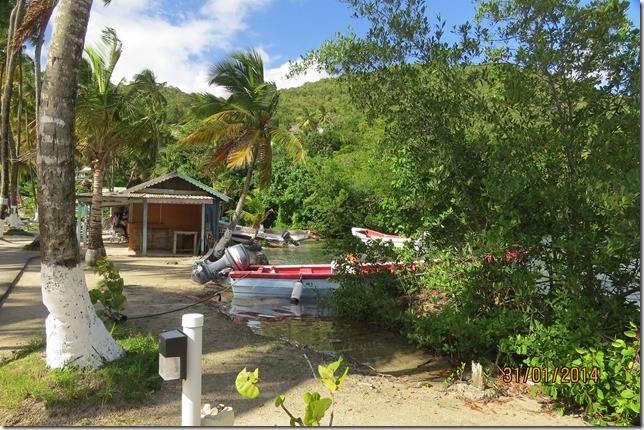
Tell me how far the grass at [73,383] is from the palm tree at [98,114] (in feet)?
28.0

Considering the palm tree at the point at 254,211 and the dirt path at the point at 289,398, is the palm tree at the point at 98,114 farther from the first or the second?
the palm tree at the point at 254,211

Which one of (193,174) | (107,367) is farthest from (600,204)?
(193,174)

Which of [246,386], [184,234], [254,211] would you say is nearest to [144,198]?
[184,234]

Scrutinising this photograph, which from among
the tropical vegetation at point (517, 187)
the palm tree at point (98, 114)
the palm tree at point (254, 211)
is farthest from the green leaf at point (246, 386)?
the palm tree at point (254, 211)

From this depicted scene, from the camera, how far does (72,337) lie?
469cm

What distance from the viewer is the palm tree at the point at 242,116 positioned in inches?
587

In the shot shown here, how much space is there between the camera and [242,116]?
15.2m

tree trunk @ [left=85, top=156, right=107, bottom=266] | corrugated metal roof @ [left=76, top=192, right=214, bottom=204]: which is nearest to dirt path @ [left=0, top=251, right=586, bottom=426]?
tree trunk @ [left=85, top=156, right=107, bottom=266]

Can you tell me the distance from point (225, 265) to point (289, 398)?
7.77 metres

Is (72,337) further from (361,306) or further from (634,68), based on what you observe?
(634,68)

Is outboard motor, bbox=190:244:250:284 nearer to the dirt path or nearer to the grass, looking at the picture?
the dirt path

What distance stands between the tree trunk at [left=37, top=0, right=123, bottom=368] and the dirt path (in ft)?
2.45

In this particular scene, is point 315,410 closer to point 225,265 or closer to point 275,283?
point 275,283
